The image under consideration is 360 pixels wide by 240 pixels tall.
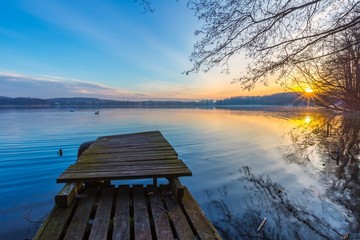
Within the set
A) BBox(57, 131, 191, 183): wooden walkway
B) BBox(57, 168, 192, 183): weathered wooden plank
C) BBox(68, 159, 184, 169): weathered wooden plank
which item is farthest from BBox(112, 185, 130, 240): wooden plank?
BBox(68, 159, 184, 169): weathered wooden plank

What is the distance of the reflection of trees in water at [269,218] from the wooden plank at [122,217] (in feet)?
9.05

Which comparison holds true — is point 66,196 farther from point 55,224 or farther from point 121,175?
point 121,175

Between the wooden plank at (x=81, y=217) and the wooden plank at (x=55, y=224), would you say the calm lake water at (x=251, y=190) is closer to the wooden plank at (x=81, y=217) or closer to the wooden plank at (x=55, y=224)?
the wooden plank at (x=81, y=217)

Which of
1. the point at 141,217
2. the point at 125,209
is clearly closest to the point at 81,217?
the point at 125,209

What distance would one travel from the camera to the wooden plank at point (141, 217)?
9.53ft

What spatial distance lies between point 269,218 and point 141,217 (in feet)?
13.9

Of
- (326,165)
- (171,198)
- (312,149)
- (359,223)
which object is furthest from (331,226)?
(312,149)

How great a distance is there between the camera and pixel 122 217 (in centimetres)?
330

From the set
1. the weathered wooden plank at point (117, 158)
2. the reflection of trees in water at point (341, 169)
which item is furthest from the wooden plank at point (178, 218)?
the reflection of trees in water at point (341, 169)

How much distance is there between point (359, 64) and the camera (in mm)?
6402

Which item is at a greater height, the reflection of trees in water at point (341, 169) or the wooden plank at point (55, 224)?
the wooden plank at point (55, 224)

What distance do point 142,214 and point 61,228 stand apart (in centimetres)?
111

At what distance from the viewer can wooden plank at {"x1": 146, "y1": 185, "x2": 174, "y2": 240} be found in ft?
9.42

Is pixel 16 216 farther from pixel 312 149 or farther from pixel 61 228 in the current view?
pixel 312 149
